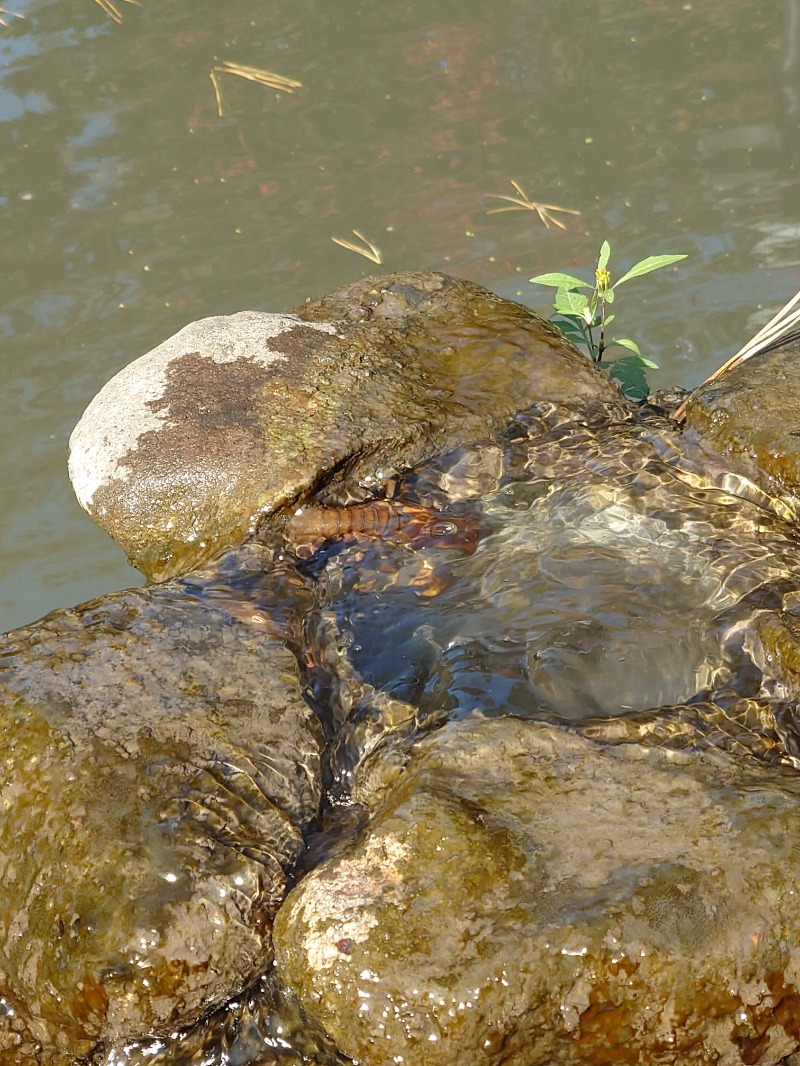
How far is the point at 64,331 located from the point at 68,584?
6.69 feet

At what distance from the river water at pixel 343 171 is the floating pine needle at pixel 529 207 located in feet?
0.17

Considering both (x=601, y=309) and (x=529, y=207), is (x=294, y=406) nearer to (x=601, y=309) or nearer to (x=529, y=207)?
(x=601, y=309)

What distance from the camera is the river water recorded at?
6.50 m

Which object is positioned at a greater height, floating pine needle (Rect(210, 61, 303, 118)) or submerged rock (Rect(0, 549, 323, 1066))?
submerged rock (Rect(0, 549, 323, 1066))

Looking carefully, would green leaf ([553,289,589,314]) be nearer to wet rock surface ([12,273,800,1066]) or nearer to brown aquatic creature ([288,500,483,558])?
wet rock surface ([12,273,800,1066])

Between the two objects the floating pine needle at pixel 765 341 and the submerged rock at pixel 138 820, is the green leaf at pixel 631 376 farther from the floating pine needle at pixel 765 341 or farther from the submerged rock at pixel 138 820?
the submerged rock at pixel 138 820

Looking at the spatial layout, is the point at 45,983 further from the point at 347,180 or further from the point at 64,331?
the point at 347,180

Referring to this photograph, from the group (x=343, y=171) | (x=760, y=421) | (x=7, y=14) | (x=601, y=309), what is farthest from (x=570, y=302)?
(x=7, y=14)

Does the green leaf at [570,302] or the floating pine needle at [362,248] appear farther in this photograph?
the floating pine needle at [362,248]

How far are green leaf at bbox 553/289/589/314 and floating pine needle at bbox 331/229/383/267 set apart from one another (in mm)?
3147

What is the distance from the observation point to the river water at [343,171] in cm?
650

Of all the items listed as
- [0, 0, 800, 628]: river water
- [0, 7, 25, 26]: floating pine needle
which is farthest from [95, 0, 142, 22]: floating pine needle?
[0, 7, 25, 26]: floating pine needle

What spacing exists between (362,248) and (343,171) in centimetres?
98

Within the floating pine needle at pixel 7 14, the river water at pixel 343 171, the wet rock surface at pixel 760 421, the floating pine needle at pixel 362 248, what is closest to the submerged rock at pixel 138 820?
the wet rock surface at pixel 760 421
